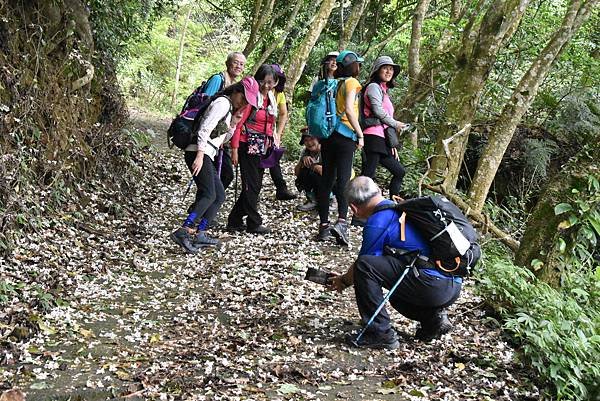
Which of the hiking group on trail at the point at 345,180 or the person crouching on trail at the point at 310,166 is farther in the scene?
the person crouching on trail at the point at 310,166

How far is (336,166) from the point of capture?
301 inches

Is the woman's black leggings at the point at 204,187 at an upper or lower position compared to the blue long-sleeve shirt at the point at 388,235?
lower

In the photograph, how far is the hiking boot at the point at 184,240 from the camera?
7.44 meters

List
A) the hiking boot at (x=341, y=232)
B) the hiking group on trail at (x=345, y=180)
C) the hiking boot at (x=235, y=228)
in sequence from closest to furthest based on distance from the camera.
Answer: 1. the hiking group on trail at (x=345, y=180)
2. the hiking boot at (x=341, y=232)
3. the hiking boot at (x=235, y=228)

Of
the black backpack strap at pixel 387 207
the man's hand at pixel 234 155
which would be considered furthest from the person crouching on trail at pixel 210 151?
the black backpack strap at pixel 387 207

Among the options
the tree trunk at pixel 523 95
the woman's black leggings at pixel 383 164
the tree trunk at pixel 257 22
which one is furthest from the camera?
the tree trunk at pixel 257 22

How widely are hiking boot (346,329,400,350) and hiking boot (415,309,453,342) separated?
0.32 m

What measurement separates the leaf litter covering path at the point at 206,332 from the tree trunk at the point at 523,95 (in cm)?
238

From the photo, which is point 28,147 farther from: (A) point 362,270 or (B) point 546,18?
(B) point 546,18

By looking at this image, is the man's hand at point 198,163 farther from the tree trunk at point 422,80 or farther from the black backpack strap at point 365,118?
the tree trunk at point 422,80

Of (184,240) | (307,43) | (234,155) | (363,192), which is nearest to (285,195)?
(234,155)

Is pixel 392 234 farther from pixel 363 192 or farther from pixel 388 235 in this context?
pixel 363 192

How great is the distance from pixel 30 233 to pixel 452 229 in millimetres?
4321

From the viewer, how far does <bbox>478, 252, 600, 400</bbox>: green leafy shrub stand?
4707 mm
